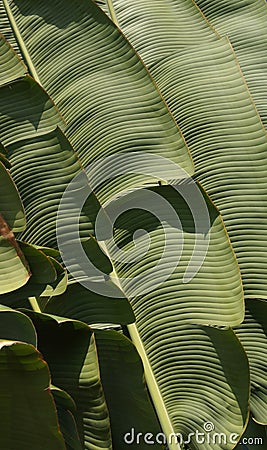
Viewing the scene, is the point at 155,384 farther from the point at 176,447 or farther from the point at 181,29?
the point at 181,29

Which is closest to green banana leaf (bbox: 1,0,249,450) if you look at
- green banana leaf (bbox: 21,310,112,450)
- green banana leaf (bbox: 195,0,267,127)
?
green banana leaf (bbox: 21,310,112,450)

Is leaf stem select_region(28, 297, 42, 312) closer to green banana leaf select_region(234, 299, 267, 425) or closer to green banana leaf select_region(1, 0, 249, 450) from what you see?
green banana leaf select_region(1, 0, 249, 450)

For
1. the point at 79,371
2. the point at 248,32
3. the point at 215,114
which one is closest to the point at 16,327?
the point at 79,371

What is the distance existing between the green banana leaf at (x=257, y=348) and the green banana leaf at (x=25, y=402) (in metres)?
0.87

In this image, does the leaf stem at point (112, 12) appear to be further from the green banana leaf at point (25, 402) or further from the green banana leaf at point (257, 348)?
the green banana leaf at point (25, 402)

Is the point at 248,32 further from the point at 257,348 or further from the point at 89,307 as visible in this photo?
the point at 89,307

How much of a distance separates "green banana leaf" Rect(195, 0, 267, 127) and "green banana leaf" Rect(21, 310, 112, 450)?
4.35ft

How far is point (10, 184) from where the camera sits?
185cm

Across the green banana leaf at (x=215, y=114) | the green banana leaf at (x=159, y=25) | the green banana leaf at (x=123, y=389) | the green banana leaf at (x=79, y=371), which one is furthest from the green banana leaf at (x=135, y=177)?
the green banana leaf at (x=159, y=25)

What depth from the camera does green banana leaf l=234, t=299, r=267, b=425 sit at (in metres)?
2.28

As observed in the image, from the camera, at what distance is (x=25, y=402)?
5.22 ft

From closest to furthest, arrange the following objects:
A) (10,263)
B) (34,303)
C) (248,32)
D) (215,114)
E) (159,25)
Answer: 1. (10,263)
2. (34,303)
3. (215,114)
4. (159,25)
5. (248,32)

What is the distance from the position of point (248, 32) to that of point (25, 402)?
6.50 feet

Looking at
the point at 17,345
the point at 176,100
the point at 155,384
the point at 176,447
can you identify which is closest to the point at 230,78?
the point at 176,100
